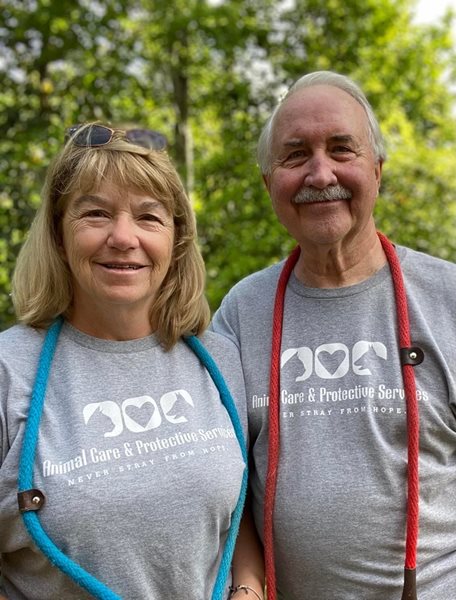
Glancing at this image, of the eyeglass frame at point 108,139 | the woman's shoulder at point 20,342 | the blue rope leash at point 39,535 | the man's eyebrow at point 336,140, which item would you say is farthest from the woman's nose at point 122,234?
the man's eyebrow at point 336,140

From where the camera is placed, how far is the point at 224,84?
8273 millimetres

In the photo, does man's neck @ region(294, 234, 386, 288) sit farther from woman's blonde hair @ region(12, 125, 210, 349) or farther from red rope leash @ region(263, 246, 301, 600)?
woman's blonde hair @ region(12, 125, 210, 349)

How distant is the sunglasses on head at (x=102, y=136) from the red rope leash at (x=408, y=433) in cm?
65

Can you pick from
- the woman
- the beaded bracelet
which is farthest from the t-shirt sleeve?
the beaded bracelet

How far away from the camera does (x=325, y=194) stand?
2.33 metres

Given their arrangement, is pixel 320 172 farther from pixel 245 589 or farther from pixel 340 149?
pixel 245 589

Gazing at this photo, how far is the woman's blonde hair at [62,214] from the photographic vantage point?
2137 millimetres

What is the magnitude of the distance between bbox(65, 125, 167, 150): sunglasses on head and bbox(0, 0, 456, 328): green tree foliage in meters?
3.57

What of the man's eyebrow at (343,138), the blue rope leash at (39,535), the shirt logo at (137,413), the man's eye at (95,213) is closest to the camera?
the blue rope leash at (39,535)

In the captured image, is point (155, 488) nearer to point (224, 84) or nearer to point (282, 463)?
point (282, 463)

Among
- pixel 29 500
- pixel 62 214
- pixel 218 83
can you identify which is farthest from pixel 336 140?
pixel 218 83

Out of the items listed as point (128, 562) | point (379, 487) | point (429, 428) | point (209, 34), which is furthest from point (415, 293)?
point (209, 34)

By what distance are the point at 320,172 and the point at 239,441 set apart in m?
0.85

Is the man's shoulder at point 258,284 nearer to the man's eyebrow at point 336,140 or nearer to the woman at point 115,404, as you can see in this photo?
the woman at point 115,404
